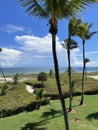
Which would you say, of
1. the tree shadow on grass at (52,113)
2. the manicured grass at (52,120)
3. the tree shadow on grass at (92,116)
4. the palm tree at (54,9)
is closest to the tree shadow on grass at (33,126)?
the manicured grass at (52,120)

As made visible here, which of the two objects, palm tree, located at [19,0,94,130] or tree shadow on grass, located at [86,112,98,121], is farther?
tree shadow on grass, located at [86,112,98,121]

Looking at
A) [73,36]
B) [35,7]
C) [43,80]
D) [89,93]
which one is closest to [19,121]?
[73,36]

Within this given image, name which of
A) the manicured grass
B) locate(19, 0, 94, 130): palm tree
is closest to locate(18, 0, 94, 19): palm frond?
locate(19, 0, 94, 130): palm tree

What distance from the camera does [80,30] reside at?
3175 cm

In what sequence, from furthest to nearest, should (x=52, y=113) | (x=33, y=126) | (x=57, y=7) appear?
1. (x=52, y=113)
2. (x=33, y=126)
3. (x=57, y=7)

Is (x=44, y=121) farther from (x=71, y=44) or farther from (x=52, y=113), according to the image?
(x=71, y=44)

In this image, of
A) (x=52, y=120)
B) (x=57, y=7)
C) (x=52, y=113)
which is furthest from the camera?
(x=52, y=113)

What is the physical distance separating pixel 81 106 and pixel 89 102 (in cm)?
309

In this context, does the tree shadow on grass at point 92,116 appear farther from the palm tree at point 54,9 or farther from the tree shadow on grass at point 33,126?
the palm tree at point 54,9

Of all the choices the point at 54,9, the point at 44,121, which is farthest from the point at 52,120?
the point at 54,9

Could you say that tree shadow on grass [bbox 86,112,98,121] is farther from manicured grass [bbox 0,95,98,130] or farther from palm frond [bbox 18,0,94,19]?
palm frond [bbox 18,0,94,19]

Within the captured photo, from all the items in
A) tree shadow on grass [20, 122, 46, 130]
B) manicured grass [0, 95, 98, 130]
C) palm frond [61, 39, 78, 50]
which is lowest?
tree shadow on grass [20, 122, 46, 130]

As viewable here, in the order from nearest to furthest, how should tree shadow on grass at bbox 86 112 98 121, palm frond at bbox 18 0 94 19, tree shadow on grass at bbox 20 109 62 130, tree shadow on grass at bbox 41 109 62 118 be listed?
1. palm frond at bbox 18 0 94 19
2. tree shadow on grass at bbox 20 109 62 130
3. tree shadow on grass at bbox 86 112 98 121
4. tree shadow on grass at bbox 41 109 62 118

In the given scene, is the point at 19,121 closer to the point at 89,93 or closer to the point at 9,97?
the point at 9,97
